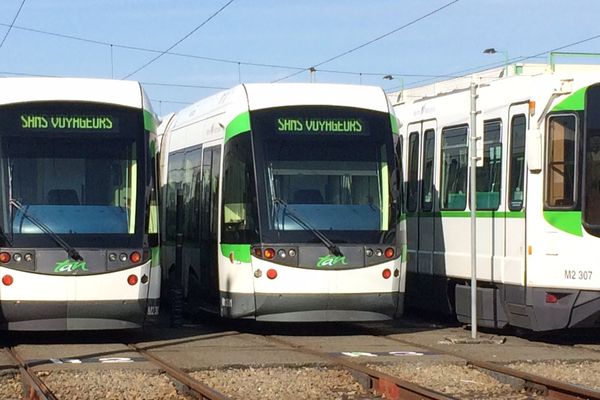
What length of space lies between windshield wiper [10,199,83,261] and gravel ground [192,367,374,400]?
9.04 ft

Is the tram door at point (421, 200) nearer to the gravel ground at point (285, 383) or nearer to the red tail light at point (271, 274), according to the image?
the red tail light at point (271, 274)

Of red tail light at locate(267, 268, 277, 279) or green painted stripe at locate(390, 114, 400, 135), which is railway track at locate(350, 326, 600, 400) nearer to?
red tail light at locate(267, 268, 277, 279)

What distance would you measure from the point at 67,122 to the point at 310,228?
3308mm

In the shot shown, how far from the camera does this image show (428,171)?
19031 mm

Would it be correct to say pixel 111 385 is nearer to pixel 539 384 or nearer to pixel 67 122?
pixel 539 384

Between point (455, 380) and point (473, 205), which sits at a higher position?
point (473, 205)

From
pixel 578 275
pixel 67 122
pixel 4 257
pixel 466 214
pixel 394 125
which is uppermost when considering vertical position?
pixel 394 125

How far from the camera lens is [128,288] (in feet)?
48.6

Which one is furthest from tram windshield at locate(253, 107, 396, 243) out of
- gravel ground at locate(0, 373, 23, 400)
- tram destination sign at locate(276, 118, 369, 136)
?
gravel ground at locate(0, 373, 23, 400)

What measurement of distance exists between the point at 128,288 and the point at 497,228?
190 inches

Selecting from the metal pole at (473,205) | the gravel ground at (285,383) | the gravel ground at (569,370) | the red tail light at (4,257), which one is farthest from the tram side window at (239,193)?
the gravel ground at (569,370)

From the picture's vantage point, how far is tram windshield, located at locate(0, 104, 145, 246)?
48.2 feet

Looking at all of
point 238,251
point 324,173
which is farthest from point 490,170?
point 238,251

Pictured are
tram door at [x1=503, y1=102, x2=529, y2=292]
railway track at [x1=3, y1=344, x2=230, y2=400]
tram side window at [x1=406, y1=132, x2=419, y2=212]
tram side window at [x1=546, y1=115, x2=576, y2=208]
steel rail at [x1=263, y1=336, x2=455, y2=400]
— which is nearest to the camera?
steel rail at [x1=263, y1=336, x2=455, y2=400]
